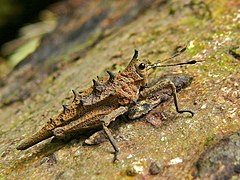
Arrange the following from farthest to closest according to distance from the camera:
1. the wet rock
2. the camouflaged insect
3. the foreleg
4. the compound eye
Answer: the compound eye
the camouflaged insect
the foreleg
the wet rock

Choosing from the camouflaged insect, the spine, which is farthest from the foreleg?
the spine

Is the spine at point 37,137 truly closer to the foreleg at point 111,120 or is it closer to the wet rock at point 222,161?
the foreleg at point 111,120

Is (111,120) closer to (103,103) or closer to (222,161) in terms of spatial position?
(103,103)

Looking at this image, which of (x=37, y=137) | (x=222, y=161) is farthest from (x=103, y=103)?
(x=222, y=161)

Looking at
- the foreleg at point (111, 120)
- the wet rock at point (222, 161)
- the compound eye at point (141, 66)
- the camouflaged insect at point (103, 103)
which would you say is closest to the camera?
the wet rock at point (222, 161)

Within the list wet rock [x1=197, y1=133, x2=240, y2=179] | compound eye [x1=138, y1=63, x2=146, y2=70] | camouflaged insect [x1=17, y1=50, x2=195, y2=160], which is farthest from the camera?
compound eye [x1=138, y1=63, x2=146, y2=70]

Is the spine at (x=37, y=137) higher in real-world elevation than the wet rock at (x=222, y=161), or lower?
higher

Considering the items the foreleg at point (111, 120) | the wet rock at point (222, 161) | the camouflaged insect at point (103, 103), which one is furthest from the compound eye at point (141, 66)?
the wet rock at point (222, 161)

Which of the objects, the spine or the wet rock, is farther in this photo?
the spine

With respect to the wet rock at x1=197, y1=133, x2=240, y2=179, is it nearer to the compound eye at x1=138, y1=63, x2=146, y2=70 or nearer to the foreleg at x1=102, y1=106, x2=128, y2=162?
the foreleg at x1=102, y1=106, x2=128, y2=162

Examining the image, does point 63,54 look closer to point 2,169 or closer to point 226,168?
point 2,169
